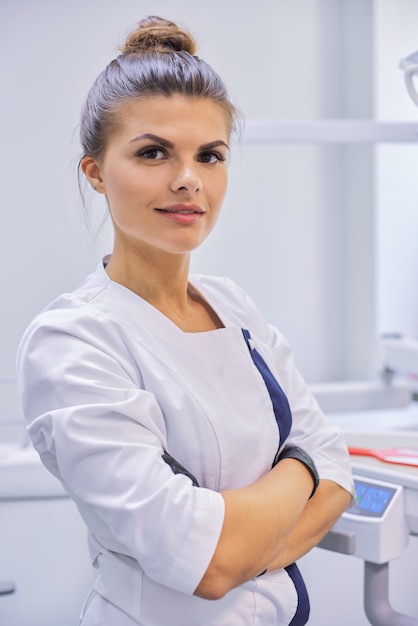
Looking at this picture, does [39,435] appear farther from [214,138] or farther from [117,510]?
[214,138]

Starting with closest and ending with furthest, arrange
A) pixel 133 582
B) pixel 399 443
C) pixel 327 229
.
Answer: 1. pixel 133 582
2. pixel 399 443
3. pixel 327 229

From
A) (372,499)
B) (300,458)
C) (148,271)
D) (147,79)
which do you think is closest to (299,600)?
(300,458)

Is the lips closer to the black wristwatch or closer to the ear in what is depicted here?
the ear

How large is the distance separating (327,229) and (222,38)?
0.75 meters

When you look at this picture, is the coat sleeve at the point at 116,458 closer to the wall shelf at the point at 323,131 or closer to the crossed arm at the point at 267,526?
the crossed arm at the point at 267,526

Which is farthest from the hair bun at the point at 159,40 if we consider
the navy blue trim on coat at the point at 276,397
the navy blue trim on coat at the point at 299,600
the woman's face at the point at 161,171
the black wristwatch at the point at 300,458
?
the navy blue trim on coat at the point at 299,600

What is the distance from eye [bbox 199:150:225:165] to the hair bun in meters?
0.17

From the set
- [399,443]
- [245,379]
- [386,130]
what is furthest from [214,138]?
[399,443]

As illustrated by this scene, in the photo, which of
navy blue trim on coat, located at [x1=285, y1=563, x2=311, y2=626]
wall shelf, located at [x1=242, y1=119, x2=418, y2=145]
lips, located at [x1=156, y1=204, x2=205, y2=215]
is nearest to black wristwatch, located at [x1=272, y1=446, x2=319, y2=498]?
navy blue trim on coat, located at [x1=285, y1=563, x2=311, y2=626]

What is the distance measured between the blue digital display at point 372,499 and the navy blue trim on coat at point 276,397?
0.29 m

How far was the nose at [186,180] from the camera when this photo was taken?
96 cm

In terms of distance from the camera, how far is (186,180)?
3.14 feet

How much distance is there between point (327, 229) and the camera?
257 centimetres

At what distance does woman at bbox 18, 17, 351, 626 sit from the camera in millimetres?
822
